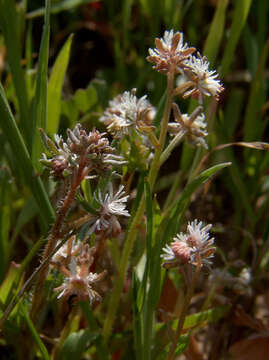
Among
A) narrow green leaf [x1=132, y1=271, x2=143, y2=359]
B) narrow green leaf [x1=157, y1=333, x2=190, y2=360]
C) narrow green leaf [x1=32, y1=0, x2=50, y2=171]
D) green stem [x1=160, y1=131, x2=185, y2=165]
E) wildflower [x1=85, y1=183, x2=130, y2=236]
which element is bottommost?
narrow green leaf [x1=157, y1=333, x2=190, y2=360]

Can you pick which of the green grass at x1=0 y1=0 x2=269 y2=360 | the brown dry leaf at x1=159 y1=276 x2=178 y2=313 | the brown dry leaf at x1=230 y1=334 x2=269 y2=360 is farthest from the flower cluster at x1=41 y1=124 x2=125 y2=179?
the brown dry leaf at x1=230 y1=334 x2=269 y2=360

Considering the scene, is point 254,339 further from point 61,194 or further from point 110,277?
point 61,194

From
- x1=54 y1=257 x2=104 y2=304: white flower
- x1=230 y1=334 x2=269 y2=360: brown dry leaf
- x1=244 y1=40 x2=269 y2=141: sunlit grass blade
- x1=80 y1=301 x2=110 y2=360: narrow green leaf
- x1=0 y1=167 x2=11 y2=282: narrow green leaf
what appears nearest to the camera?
x1=54 y1=257 x2=104 y2=304: white flower

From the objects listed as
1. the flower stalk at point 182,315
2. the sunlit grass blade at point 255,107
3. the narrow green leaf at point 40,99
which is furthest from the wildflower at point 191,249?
the sunlit grass blade at point 255,107

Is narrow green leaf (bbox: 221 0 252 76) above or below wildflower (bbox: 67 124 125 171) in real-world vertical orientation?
above

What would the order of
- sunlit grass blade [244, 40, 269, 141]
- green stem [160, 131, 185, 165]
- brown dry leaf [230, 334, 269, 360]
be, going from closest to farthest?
green stem [160, 131, 185, 165] < brown dry leaf [230, 334, 269, 360] < sunlit grass blade [244, 40, 269, 141]

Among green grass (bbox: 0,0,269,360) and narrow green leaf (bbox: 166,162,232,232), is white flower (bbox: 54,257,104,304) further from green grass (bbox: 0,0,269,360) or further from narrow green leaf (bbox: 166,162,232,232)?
narrow green leaf (bbox: 166,162,232,232)

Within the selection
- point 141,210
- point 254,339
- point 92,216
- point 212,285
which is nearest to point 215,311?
point 212,285
